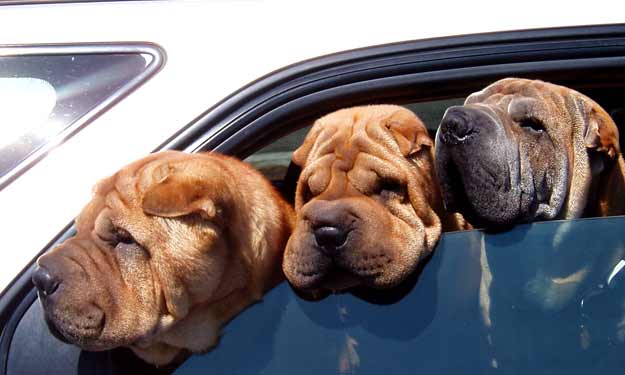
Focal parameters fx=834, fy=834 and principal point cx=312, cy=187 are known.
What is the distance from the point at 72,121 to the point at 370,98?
80 centimetres

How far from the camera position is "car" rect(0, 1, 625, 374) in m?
1.80

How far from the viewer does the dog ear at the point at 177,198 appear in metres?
1.96

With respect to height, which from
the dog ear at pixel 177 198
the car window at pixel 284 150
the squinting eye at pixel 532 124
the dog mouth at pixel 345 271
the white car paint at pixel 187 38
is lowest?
the car window at pixel 284 150

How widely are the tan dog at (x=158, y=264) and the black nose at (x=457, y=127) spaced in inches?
22.0

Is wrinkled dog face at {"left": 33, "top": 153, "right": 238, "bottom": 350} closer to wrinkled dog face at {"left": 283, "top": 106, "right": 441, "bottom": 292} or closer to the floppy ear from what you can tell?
wrinkled dog face at {"left": 283, "top": 106, "right": 441, "bottom": 292}

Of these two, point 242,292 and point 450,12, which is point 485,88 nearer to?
point 450,12

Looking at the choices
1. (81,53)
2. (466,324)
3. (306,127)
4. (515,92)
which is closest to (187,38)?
(81,53)

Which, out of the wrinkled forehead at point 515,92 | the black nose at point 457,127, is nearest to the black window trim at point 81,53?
the black nose at point 457,127

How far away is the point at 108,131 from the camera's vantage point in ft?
6.97

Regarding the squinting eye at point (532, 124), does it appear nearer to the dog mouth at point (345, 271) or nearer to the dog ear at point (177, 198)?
the dog mouth at point (345, 271)

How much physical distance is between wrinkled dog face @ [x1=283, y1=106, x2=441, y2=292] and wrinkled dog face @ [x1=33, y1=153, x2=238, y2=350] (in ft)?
0.71

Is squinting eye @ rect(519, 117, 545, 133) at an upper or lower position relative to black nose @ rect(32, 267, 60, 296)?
lower

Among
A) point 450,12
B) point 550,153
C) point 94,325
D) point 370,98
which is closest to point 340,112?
point 370,98

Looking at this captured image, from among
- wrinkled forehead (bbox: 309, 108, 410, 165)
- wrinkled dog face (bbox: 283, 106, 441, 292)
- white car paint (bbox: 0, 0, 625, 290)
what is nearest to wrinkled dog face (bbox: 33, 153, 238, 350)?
white car paint (bbox: 0, 0, 625, 290)
